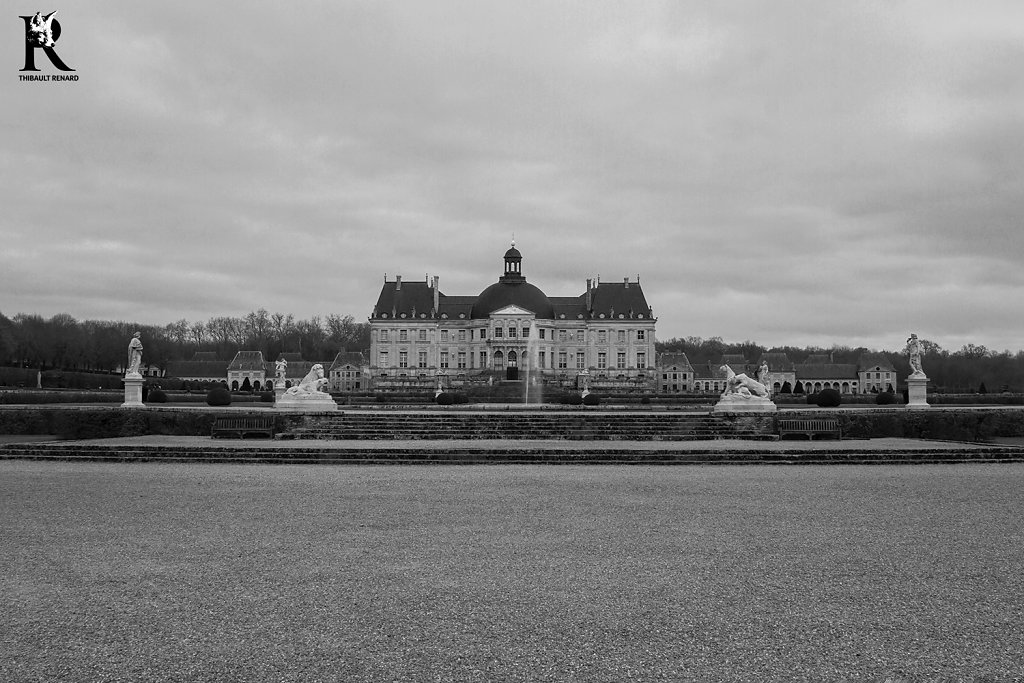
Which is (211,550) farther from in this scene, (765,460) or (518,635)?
(765,460)

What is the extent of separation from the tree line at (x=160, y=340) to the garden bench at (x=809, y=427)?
226ft

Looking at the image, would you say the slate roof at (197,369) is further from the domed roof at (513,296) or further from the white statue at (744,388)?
the white statue at (744,388)

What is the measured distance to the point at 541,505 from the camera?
11.0 m

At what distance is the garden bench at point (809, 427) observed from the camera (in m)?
23.4

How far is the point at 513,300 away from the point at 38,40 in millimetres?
65922

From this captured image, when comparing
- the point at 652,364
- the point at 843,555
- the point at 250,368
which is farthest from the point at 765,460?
the point at 250,368

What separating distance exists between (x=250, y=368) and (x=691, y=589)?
88301mm

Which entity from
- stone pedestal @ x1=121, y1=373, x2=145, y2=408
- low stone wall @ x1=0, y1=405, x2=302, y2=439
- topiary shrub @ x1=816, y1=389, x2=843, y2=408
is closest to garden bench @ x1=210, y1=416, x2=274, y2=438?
low stone wall @ x1=0, y1=405, x2=302, y2=439

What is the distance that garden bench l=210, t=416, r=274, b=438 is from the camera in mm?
23359

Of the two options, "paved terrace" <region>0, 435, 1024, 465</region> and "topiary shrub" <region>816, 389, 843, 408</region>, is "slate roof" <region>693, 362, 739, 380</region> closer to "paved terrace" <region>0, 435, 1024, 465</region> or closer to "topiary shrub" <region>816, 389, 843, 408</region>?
"topiary shrub" <region>816, 389, 843, 408</region>

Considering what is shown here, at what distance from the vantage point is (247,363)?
90375mm

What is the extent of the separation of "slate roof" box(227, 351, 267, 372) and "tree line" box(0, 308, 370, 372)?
9.01 m

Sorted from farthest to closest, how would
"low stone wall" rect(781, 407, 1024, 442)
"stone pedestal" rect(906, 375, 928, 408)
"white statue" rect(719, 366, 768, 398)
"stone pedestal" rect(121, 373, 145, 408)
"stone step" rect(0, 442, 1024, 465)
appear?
"stone pedestal" rect(906, 375, 928, 408) < "stone pedestal" rect(121, 373, 145, 408) < "white statue" rect(719, 366, 768, 398) < "low stone wall" rect(781, 407, 1024, 442) < "stone step" rect(0, 442, 1024, 465)

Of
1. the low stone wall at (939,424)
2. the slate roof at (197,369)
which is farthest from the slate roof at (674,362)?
the low stone wall at (939,424)
